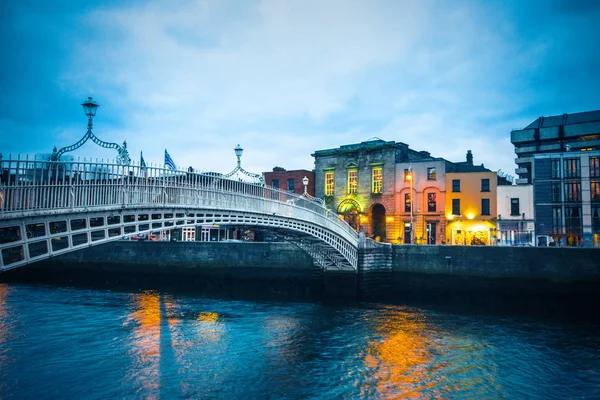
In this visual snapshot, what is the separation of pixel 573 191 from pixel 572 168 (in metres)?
1.83

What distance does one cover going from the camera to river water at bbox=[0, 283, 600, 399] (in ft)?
45.4

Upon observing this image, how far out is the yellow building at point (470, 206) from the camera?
3991cm

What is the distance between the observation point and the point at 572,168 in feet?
125

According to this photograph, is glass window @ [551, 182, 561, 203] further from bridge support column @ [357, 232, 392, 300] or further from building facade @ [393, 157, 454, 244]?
bridge support column @ [357, 232, 392, 300]

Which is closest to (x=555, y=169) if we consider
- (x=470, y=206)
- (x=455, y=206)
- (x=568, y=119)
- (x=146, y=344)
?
(x=470, y=206)

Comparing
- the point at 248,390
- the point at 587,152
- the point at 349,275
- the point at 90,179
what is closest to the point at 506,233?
the point at 587,152

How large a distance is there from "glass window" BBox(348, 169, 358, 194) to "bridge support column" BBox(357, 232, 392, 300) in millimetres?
14637

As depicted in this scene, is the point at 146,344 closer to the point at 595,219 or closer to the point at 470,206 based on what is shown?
the point at 470,206

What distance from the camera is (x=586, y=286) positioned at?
27.2m

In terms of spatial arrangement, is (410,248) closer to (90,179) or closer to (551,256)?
(551,256)

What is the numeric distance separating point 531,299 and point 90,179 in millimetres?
24789

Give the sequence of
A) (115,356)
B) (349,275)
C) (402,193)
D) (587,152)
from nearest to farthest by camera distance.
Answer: (115,356) → (349,275) → (587,152) → (402,193)

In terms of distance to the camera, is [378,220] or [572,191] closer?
[572,191]

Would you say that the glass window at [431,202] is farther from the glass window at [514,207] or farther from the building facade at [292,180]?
the building facade at [292,180]
